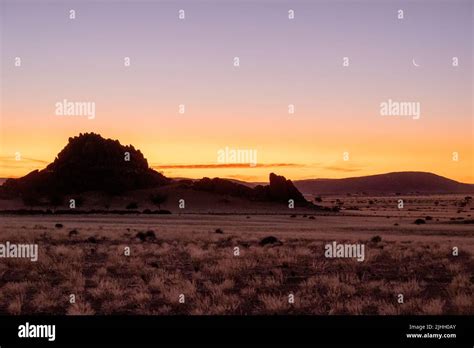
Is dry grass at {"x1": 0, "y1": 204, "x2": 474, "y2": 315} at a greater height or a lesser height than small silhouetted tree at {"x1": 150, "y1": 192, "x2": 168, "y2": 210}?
lesser

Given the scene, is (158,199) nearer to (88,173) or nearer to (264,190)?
(264,190)

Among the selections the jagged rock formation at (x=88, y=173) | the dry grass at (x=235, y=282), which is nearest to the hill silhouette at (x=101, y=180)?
the jagged rock formation at (x=88, y=173)

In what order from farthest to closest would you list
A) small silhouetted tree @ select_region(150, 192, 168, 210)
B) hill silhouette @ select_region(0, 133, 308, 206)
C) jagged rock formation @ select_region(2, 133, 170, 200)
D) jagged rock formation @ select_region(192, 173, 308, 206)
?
jagged rock formation @ select_region(2, 133, 170, 200) → hill silhouette @ select_region(0, 133, 308, 206) → jagged rock formation @ select_region(192, 173, 308, 206) → small silhouetted tree @ select_region(150, 192, 168, 210)

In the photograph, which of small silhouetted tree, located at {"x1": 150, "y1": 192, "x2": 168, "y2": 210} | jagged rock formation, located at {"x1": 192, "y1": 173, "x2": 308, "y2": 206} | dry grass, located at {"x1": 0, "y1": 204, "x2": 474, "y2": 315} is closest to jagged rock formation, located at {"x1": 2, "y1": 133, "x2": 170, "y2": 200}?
small silhouetted tree, located at {"x1": 150, "y1": 192, "x2": 168, "y2": 210}

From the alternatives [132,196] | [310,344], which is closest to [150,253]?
[310,344]

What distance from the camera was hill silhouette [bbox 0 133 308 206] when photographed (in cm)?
11344

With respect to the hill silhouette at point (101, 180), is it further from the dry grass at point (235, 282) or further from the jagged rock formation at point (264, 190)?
the dry grass at point (235, 282)

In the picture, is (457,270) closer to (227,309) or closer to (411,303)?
(411,303)

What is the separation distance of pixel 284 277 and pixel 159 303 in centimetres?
505

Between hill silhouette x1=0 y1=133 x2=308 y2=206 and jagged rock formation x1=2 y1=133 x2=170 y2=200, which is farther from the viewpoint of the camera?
jagged rock formation x1=2 y1=133 x2=170 y2=200

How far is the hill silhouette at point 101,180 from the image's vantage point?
372 feet

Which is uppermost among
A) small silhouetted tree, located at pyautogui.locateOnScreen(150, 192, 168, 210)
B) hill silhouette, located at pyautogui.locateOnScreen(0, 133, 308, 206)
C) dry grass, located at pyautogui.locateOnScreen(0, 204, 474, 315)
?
hill silhouette, located at pyautogui.locateOnScreen(0, 133, 308, 206)

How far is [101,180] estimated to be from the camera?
4902 inches

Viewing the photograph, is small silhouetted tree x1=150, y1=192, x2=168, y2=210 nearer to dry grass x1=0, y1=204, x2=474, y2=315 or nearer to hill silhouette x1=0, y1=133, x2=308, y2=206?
hill silhouette x1=0, y1=133, x2=308, y2=206
